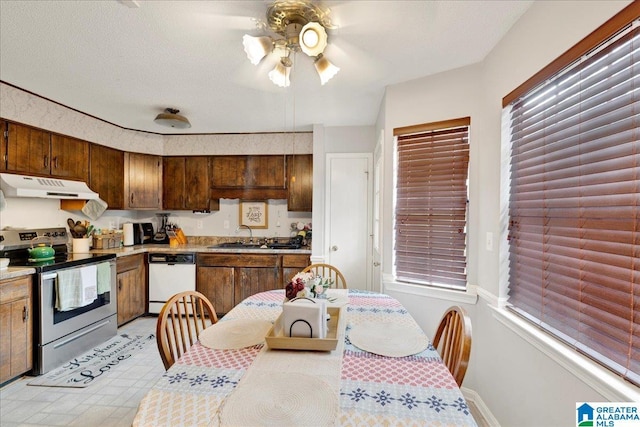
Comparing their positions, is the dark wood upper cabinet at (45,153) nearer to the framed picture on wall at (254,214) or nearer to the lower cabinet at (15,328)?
the lower cabinet at (15,328)

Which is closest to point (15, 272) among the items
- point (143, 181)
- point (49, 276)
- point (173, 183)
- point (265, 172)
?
point (49, 276)

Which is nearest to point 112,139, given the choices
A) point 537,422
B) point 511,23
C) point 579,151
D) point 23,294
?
point 23,294

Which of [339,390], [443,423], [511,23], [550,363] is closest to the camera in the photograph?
[443,423]

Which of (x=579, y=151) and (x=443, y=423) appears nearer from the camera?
(x=443, y=423)

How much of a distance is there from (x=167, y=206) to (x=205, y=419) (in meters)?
3.86

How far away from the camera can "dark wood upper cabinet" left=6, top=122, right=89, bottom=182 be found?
8.63 ft

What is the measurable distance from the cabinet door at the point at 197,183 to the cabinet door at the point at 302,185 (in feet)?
3.93

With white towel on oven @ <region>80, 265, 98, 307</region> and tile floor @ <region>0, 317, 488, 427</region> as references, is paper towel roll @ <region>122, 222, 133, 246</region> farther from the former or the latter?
tile floor @ <region>0, 317, 488, 427</region>

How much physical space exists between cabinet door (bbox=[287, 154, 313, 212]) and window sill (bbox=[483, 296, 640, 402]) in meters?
2.75

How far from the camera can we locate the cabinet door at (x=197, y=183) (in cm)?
412

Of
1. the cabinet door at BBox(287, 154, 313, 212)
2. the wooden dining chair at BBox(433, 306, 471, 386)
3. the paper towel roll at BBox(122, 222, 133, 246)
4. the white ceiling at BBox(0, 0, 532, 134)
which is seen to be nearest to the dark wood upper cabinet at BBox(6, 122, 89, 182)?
the white ceiling at BBox(0, 0, 532, 134)

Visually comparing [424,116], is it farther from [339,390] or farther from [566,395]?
[339,390]

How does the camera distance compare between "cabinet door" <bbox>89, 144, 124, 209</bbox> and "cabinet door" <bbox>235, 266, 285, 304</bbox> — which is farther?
"cabinet door" <bbox>235, 266, 285, 304</bbox>

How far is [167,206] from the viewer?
4172mm
